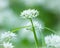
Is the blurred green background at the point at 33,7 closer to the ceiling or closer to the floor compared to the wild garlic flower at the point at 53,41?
closer to the ceiling

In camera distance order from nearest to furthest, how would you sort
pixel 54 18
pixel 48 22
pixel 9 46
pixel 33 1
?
pixel 9 46, pixel 48 22, pixel 54 18, pixel 33 1

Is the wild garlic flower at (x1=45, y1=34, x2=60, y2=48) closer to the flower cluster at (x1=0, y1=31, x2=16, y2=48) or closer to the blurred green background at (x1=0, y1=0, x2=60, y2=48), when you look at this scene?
the flower cluster at (x1=0, y1=31, x2=16, y2=48)

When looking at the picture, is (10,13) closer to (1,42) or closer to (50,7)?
(50,7)

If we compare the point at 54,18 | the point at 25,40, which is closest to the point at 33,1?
the point at 54,18

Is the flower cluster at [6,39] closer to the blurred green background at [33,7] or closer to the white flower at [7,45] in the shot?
the white flower at [7,45]

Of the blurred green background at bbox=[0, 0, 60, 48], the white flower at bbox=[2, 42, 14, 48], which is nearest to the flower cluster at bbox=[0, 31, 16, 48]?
the white flower at bbox=[2, 42, 14, 48]

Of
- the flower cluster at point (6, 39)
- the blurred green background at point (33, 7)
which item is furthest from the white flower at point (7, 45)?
the blurred green background at point (33, 7)

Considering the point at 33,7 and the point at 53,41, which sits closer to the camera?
the point at 53,41

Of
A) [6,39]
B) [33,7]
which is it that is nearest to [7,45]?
[6,39]

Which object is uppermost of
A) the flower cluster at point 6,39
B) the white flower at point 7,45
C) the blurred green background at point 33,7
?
the blurred green background at point 33,7

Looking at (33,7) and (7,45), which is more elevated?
(33,7)

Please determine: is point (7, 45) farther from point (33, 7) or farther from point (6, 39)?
point (33, 7)
